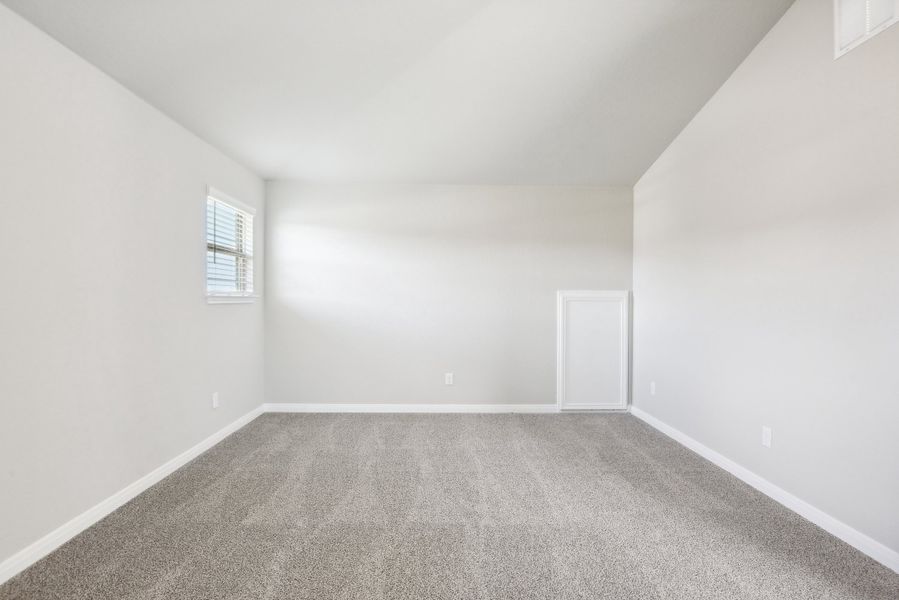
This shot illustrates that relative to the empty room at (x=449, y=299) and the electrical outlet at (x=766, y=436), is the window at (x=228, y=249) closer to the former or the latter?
the empty room at (x=449, y=299)

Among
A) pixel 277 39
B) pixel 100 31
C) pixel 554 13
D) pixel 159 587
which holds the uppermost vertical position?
pixel 554 13

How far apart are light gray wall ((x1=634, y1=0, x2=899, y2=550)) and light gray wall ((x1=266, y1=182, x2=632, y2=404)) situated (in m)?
1.19

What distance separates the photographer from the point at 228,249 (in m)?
3.81

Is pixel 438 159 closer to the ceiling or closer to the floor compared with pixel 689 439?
closer to the ceiling

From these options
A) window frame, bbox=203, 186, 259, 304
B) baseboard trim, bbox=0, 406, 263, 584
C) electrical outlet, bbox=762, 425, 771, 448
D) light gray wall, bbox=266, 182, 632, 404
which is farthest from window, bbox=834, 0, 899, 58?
baseboard trim, bbox=0, 406, 263, 584

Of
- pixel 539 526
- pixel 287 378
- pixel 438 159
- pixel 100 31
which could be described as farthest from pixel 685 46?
pixel 287 378

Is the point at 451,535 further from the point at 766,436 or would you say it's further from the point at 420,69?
the point at 420,69

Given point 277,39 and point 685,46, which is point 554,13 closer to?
point 685,46

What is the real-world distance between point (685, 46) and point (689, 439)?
290 cm

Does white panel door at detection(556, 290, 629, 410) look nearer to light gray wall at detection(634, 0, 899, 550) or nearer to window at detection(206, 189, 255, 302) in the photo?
light gray wall at detection(634, 0, 899, 550)

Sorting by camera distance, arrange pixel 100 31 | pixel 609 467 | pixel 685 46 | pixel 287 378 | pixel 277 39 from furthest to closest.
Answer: pixel 287 378 → pixel 609 467 → pixel 685 46 → pixel 277 39 → pixel 100 31

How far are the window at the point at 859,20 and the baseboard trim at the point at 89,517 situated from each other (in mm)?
4526

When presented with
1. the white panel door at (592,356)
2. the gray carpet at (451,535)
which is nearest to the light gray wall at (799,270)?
the gray carpet at (451,535)

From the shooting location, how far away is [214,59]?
8.48 feet
